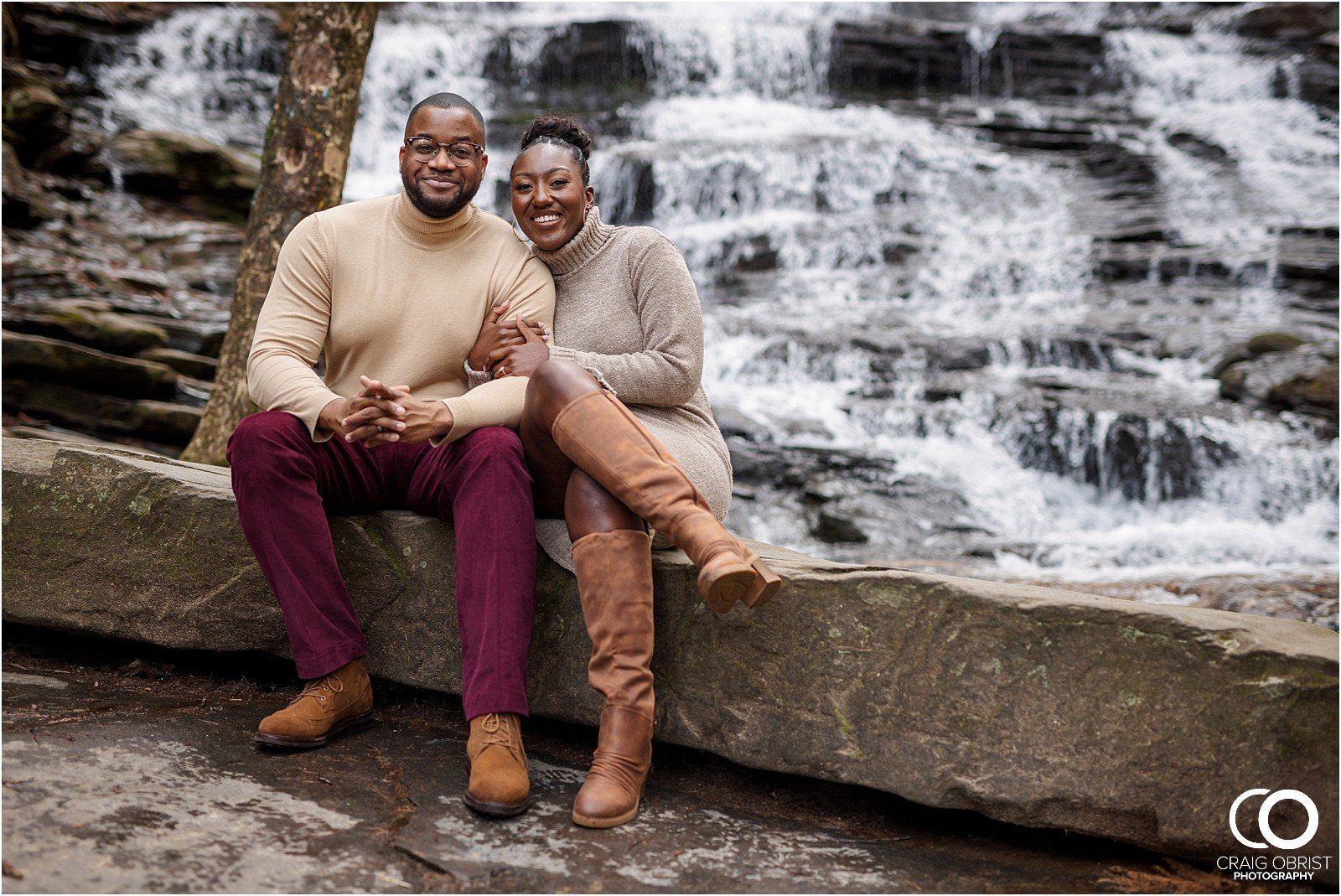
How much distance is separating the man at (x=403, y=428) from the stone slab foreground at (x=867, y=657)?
0.24 meters

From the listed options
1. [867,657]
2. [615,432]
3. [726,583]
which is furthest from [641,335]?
[867,657]

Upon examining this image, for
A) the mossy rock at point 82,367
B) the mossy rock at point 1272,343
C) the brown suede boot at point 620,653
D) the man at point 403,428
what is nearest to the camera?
the brown suede boot at point 620,653

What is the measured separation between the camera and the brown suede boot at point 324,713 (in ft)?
8.34

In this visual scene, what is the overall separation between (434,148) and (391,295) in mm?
403

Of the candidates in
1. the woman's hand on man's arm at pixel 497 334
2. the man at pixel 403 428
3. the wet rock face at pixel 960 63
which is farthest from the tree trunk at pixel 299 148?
the wet rock face at pixel 960 63

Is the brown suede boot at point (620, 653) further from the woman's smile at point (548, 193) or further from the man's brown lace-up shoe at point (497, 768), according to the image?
the woman's smile at point (548, 193)

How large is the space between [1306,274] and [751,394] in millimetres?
5956

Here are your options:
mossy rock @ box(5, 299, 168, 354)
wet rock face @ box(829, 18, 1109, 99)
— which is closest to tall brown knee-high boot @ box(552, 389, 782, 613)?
mossy rock @ box(5, 299, 168, 354)

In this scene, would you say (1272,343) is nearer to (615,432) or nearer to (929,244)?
(929,244)

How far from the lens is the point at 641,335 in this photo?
2.94 meters

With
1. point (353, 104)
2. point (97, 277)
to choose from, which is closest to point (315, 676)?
point (353, 104)

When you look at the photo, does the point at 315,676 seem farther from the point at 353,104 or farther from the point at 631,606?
the point at 353,104

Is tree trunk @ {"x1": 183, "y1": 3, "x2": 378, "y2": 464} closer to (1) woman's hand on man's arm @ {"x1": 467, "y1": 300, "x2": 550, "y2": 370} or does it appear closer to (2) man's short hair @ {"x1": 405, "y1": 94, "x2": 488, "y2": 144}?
(2) man's short hair @ {"x1": 405, "y1": 94, "x2": 488, "y2": 144}

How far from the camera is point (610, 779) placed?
234cm
